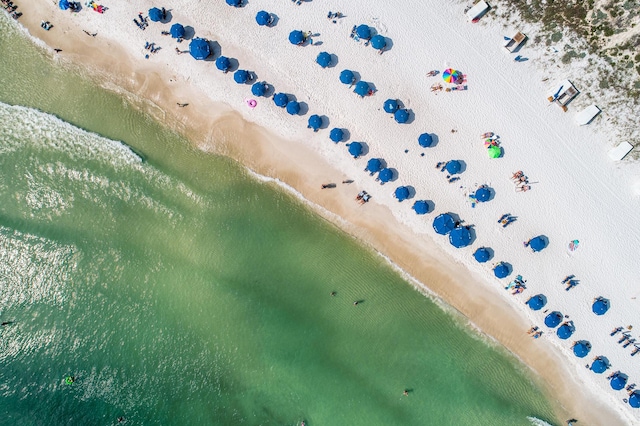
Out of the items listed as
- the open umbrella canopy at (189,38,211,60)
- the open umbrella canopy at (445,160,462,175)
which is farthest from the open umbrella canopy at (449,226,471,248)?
the open umbrella canopy at (189,38,211,60)

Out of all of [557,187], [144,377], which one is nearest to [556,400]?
[557,187]

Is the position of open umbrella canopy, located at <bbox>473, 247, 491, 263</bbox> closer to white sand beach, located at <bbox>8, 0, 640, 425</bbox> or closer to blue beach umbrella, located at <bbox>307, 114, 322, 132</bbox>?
white sand beach, located at <bbox>8, 0, 640, 425</bbox>

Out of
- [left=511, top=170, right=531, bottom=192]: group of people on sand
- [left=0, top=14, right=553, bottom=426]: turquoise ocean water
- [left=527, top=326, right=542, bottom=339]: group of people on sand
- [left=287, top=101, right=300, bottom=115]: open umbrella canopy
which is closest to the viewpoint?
[left=287, top=101, right=300, bottom=115]: open umbrella canopy

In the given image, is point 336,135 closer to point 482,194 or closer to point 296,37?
point 296,37

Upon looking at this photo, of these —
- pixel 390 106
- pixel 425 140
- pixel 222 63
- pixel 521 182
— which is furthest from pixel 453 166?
pixel 222 63

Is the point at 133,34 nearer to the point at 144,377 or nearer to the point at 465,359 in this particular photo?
the point at 144,377
